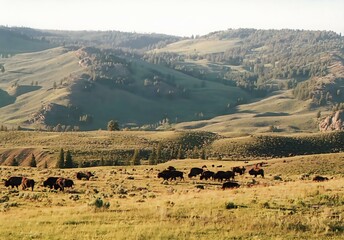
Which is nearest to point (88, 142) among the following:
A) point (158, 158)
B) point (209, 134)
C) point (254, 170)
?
point (158, 158)

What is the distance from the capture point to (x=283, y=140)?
144 meters

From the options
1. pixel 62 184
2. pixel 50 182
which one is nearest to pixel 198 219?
pixel 62 184

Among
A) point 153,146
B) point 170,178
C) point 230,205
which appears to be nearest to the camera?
point 230,205

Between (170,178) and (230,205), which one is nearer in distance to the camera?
(230,205)

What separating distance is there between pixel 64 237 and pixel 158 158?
92.7m

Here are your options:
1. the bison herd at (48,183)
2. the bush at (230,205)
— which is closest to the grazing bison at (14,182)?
the bison herd at (48,183)

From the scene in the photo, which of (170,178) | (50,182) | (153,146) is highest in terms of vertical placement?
(50,182)

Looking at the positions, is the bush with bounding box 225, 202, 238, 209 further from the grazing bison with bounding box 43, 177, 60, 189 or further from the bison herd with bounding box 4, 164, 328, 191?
the grazing bison with bounding box 43, 177, 60, 189

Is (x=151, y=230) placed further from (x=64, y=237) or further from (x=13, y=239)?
(x=13, y=239)

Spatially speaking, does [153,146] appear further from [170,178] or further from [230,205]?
[230,205]

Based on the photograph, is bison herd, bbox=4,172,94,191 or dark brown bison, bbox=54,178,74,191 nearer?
dark brown bison, bbox=54,178,74,191

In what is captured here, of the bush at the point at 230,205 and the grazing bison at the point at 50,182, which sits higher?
the bush at the point at 230,205

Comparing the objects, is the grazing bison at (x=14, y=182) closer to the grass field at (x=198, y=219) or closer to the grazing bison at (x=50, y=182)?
the grazing bison at (x=50, y=182)

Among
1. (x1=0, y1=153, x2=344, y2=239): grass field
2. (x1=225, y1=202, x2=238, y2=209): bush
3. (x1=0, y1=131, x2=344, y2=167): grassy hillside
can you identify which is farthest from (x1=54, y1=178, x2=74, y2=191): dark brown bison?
(x1=0, y1=131, x2=344, y2=167): grassy hillside
